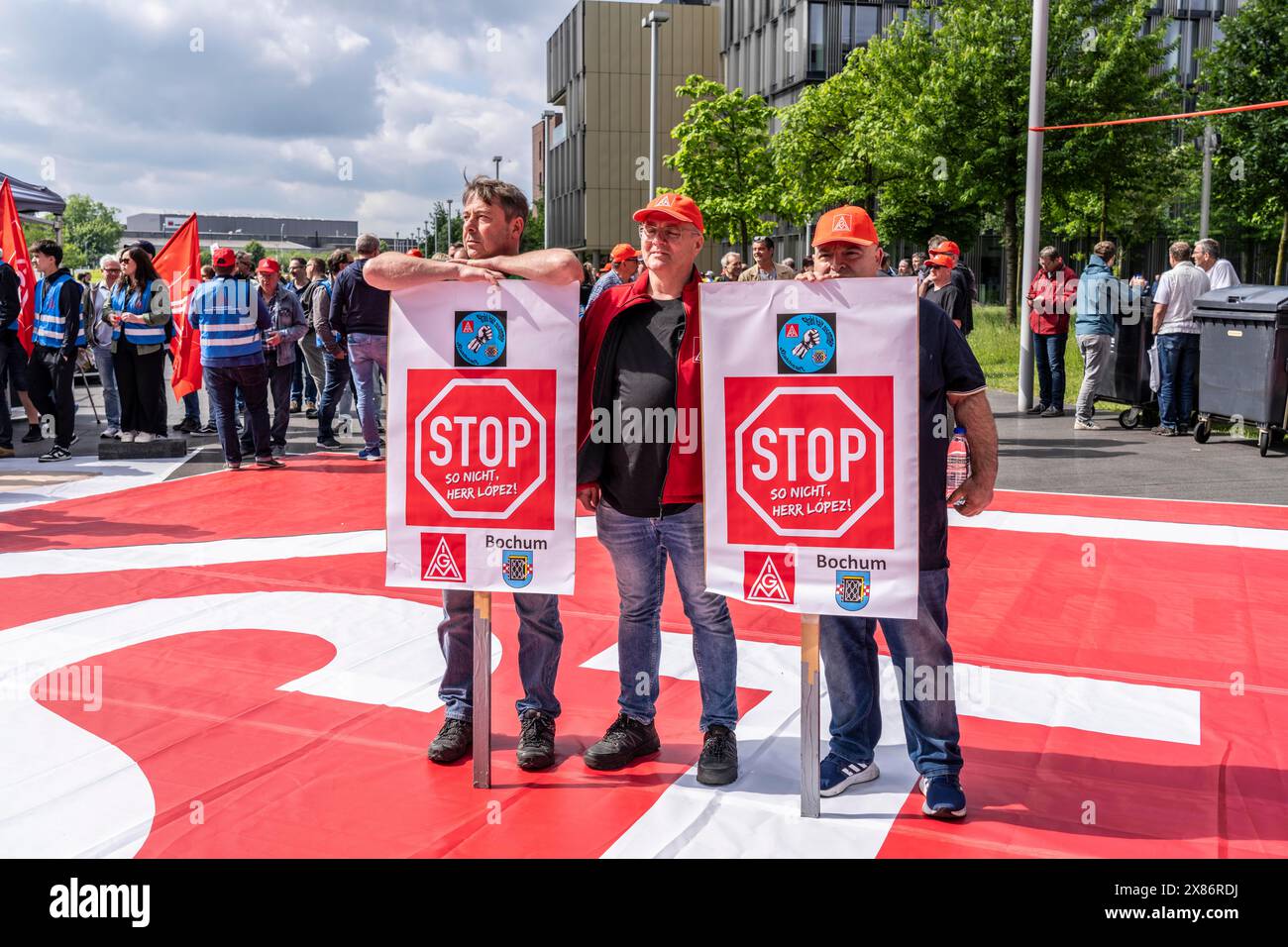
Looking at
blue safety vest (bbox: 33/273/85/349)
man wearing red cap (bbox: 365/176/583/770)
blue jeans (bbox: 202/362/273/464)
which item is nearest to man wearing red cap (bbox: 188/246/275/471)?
blue jeans (bbox: 202/362/273/464)

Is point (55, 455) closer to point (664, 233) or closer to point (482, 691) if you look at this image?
point (482, 691)

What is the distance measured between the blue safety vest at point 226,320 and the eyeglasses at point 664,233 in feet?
25.0

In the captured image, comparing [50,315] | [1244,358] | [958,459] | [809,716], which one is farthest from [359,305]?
[1244,358]

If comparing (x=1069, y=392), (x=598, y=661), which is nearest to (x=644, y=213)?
(x=598, y=661)

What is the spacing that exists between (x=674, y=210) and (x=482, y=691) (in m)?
1.89

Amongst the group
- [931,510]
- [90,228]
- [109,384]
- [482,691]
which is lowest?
[482,691]

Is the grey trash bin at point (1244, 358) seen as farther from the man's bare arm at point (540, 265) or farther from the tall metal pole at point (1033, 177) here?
the man's bare arm at point (540, 265)

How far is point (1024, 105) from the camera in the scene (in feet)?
96.7

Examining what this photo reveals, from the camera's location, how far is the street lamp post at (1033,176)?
50.5 ft

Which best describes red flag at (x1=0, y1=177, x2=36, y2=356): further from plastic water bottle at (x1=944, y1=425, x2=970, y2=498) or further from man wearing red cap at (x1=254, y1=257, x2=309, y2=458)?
plastic water bottle at (x1=944, y1=425, x2=970, y2=498)

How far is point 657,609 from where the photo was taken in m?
4.54

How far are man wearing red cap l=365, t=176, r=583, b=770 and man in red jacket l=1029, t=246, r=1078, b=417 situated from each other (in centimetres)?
1237

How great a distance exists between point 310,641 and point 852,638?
3.00m

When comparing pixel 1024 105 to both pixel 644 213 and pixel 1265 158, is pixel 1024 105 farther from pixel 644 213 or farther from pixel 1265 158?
pixel 644 213
